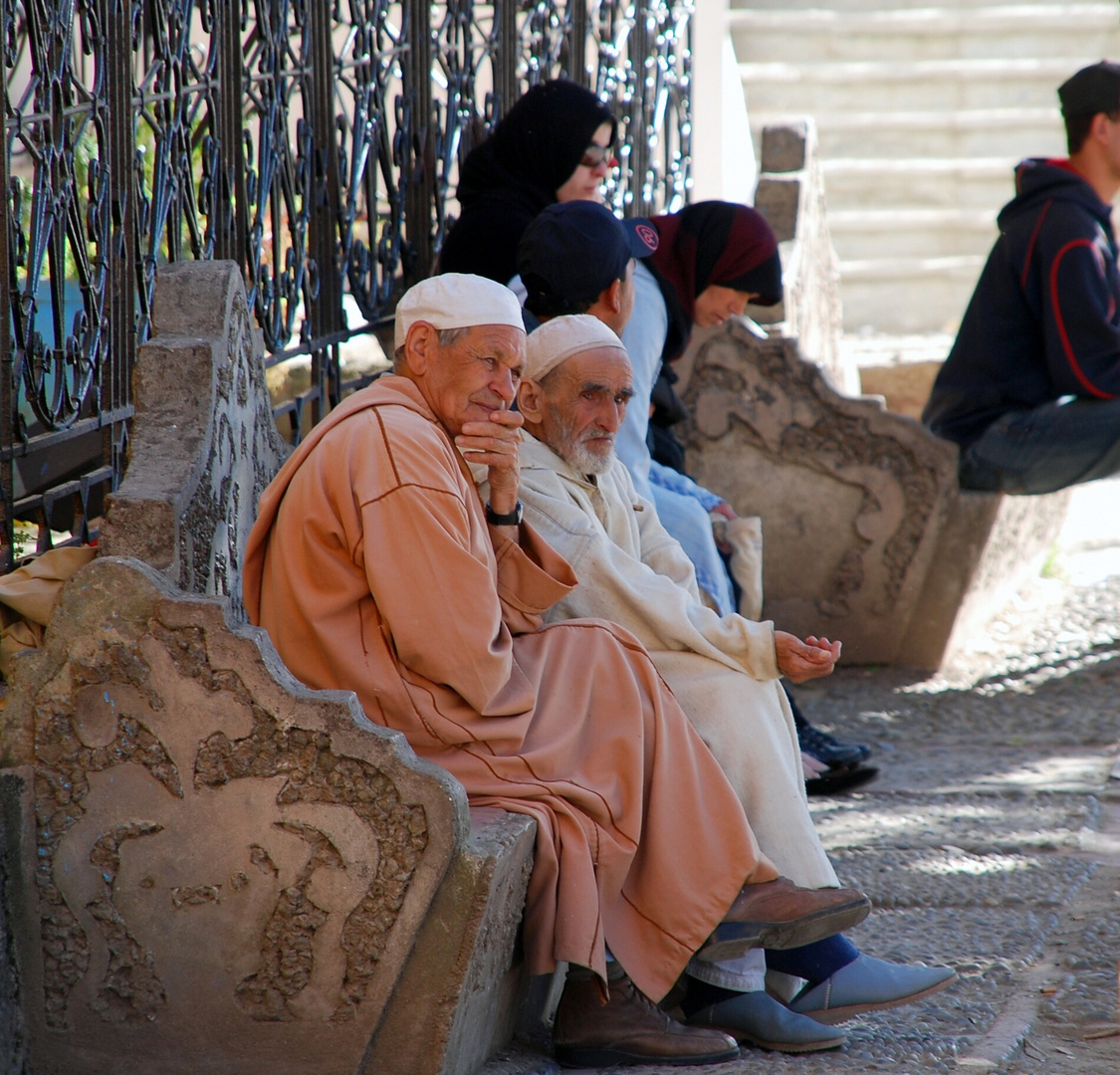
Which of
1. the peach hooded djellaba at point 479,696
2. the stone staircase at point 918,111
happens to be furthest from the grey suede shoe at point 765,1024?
the stone staircase at point 918,111

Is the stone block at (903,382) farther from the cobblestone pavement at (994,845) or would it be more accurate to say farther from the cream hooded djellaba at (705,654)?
the cream hooded djellaba at (705,654)

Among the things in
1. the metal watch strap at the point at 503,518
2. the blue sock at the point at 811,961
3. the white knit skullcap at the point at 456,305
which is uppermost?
the white knit skullcap at the point at 456,305

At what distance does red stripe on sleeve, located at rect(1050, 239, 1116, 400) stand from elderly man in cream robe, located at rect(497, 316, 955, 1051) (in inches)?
117

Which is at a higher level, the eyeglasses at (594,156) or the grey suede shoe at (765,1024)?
the eyeglasses at (594,156)

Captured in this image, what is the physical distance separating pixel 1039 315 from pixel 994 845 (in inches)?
98.5

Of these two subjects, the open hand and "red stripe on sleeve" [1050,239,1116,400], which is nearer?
the open hand

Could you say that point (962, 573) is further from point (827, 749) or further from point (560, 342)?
point (560, 342)

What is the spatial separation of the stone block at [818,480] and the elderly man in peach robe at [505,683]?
335cm

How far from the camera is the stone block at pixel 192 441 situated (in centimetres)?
259

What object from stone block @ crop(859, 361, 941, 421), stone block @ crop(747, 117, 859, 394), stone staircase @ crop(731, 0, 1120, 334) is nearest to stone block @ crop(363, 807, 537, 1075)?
stone block @ crop(747, 117, 859, 394)

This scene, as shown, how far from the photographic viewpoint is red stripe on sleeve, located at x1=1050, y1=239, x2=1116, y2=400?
582cm

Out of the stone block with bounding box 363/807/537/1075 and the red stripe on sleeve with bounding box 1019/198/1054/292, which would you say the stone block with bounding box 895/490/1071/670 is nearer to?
the red stripe on sleeve with bounding box 1019/198/1054/292

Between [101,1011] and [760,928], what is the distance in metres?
1.14

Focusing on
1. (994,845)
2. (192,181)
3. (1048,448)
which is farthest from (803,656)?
(1048,448)
